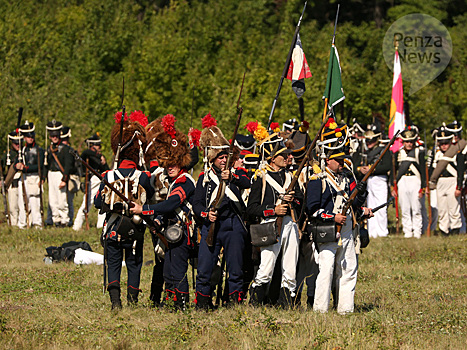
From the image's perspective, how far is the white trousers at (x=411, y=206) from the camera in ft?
62.1

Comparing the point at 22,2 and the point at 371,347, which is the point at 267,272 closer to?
the point at 371,347

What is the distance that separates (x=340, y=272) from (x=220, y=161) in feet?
6.45

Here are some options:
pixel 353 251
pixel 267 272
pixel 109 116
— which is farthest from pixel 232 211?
pixel 109 116

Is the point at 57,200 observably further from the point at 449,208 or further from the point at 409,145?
the point at 449,208

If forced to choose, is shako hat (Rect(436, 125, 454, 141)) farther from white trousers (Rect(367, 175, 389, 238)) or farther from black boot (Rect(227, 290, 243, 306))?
black boot (Rect(227, 290, 243, 306))

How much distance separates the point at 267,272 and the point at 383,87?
2484cm

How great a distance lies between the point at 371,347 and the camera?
841 centimetres

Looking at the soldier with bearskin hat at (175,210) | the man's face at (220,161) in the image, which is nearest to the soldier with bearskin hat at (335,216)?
the man's face at (220,161)

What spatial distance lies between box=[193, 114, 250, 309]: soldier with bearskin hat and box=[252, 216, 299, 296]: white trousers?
26 cm

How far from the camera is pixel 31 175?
794 inches

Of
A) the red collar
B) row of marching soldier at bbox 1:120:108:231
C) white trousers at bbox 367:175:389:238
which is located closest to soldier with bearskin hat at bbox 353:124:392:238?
white trousers at bbox 367:175:389:238

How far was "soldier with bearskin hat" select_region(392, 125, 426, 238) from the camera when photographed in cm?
1894

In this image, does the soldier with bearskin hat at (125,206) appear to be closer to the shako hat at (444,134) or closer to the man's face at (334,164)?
the man's face at (334,164)
